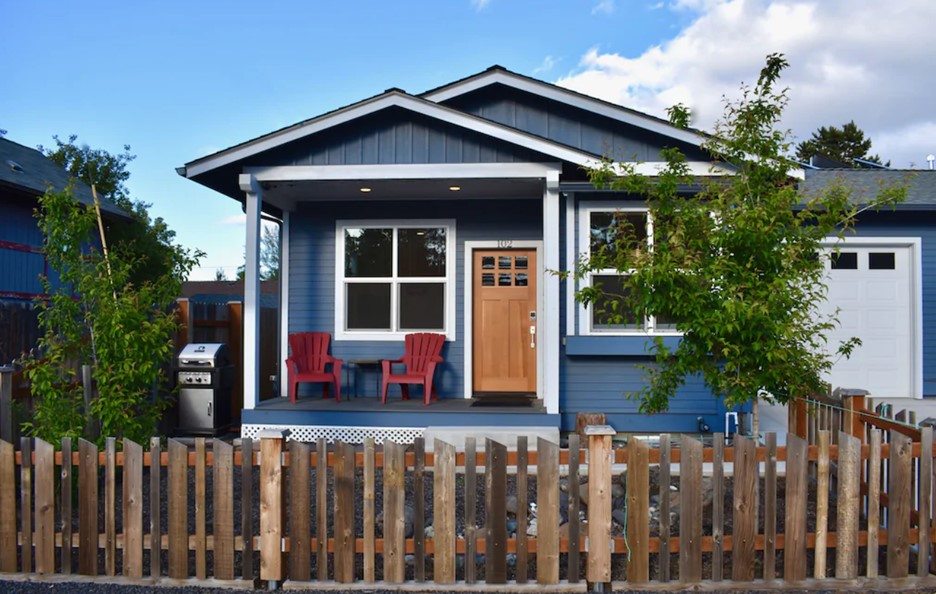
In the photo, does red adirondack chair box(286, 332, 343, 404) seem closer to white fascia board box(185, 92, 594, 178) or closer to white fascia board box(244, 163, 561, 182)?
white fascia board box(244, 163, 561, 182)

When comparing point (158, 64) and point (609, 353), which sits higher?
point (158, 64)

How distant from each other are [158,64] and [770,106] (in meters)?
15.3

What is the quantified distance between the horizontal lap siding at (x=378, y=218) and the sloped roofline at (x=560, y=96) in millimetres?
1446

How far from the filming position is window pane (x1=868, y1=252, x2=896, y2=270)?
10.6 meters

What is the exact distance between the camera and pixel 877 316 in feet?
35.0

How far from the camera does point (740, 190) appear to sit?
4.69m

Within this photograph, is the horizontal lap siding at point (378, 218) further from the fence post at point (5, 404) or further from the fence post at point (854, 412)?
the fence post at point (854, 412)

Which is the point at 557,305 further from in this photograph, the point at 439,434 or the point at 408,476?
the point at 408,476

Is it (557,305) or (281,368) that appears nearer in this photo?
(557,305)

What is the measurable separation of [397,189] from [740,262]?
5177 mm

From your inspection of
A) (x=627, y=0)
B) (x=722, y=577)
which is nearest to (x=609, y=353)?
(x=722, y=577)

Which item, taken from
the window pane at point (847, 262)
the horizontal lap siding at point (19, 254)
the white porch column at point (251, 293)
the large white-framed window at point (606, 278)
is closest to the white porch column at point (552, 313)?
the large white-framed window at point (606, 278)

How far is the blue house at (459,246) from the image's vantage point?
782cm

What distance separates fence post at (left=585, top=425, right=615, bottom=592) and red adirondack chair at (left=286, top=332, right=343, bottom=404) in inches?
209
